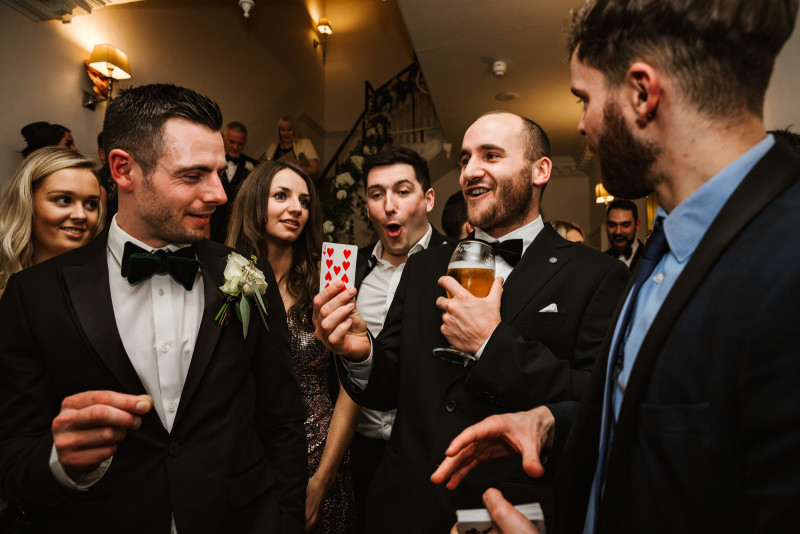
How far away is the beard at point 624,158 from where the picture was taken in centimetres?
95

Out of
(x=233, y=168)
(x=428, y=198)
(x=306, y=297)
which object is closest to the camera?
(x=306, y=297)

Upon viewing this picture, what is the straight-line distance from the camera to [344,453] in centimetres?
224

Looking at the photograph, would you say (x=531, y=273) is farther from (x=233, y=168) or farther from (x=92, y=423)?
(x=233, y=168)

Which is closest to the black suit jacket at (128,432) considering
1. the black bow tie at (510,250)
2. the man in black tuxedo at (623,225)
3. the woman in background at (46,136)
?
the black bow tie at (510,250)

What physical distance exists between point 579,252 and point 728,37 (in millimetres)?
865

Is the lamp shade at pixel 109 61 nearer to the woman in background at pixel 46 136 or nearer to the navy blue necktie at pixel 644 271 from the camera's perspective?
the woman in background at pixel 46 136

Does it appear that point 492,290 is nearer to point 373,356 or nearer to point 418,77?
point 373,356

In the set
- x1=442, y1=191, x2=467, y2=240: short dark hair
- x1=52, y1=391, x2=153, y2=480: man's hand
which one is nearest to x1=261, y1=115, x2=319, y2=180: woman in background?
x1=442, y1=191, x2=467, y2=240: short dark hair

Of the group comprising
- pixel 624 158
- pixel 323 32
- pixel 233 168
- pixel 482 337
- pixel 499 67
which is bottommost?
pixel 482 337

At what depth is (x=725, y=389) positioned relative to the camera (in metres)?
0.72

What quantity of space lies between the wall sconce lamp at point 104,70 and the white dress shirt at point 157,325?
4728mm

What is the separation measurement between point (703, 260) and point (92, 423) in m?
1.25

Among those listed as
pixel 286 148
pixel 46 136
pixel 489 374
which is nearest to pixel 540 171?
pixel 489 374

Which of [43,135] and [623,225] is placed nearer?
[43,135]
